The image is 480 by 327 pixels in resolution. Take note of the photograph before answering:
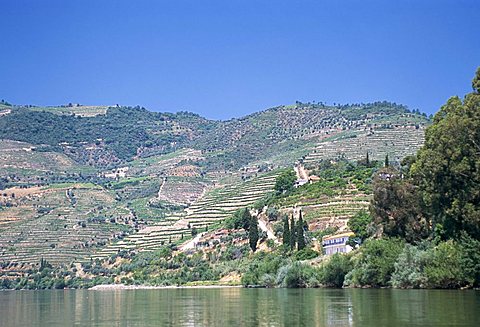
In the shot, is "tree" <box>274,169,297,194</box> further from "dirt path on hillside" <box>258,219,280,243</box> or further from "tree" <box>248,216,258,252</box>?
"tree" <box>248,216,258,252</box>

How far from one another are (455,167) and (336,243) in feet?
148

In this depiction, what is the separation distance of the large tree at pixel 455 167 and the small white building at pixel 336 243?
117ft

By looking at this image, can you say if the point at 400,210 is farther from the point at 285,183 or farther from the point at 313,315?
the point at 285,183

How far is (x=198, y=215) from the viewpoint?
177625mm

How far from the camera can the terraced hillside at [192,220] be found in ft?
527

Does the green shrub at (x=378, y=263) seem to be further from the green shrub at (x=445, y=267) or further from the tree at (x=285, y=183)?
the tree at (x=285, y=183)

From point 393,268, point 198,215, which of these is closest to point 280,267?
point 393,268

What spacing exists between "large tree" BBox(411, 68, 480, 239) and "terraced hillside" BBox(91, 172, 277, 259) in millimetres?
96535

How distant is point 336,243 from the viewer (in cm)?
9881

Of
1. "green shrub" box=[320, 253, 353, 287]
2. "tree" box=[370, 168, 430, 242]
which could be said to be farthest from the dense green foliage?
"green shrub" box=[320, 253, 353, 287]

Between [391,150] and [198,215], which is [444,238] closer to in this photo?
[198,215]

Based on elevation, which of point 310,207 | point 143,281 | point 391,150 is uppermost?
point 391,150

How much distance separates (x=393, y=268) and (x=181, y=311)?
27173 mm

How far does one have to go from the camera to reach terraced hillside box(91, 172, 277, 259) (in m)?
161
